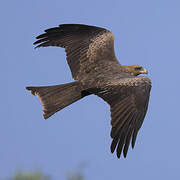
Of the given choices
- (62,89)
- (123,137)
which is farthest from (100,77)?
(123,137)

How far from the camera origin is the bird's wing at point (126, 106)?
10836mm

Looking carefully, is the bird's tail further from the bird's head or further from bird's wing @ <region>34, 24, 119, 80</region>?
the bird's head

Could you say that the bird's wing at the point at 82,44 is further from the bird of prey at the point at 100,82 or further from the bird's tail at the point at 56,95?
the bird's tail at the point at 56,95

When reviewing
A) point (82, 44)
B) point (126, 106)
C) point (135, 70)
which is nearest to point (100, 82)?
point (126, 106)

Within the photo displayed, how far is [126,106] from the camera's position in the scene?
439 inches

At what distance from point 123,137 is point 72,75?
260 centimetres

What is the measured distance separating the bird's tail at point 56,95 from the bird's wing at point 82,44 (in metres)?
0.55

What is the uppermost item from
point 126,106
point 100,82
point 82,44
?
point 82,44

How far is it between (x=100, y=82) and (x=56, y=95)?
104 cm

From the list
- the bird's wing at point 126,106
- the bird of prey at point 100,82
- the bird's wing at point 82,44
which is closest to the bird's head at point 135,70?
the bird of prey at point 100,82

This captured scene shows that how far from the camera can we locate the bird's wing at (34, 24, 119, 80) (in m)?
13.1

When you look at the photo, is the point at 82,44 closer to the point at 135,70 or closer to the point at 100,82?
the point at 135,70

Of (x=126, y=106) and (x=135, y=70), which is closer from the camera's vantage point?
(x=126, y=106)

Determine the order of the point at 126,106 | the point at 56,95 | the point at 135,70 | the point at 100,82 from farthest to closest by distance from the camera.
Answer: the point at 135,70
the point at 56,95
the point at 100,82
the point at 126,106
